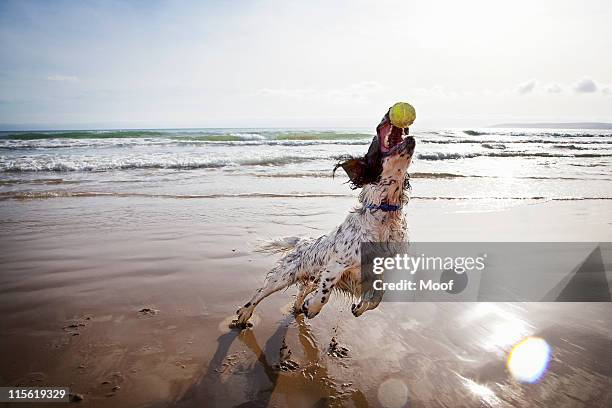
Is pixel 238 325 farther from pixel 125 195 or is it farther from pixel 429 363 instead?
pixel 125 195

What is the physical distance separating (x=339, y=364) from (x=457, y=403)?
101 centimetres

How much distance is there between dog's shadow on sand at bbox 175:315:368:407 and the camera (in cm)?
296

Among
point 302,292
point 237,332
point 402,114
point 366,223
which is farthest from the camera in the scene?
point 302,292

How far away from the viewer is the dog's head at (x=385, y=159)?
Answer: 2.79 metres

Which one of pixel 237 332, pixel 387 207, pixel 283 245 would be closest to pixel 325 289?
pixel 387 207

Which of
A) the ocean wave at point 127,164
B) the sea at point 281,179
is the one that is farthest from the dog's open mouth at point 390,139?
the ocean wave at point 127,164

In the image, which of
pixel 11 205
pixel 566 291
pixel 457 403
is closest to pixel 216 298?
pixel 457 403

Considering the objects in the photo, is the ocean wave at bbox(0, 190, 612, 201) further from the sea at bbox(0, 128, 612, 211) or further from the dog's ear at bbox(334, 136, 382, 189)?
the dog's ear at bbox(334, 136, 382, 189)

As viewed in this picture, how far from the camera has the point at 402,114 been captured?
2688mm

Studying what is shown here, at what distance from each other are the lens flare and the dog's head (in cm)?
199

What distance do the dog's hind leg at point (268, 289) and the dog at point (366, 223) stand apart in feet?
1.01

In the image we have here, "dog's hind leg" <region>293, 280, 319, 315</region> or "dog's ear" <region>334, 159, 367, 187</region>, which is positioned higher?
"dog's ear" <region>334, 159, 367, 187</region>

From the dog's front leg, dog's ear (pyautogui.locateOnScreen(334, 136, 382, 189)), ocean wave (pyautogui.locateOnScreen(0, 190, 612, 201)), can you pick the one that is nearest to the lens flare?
the dog's front leg

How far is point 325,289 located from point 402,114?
1544 mm
